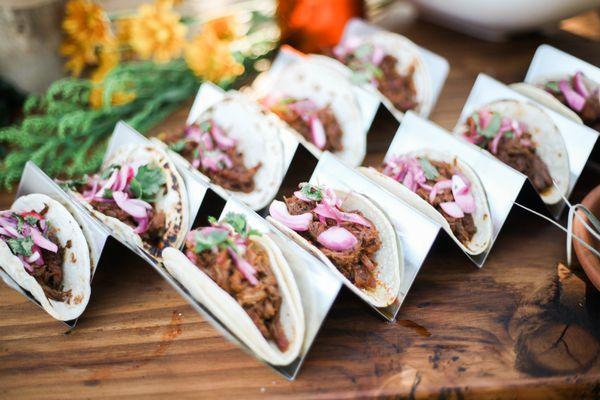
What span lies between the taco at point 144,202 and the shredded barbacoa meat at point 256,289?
52 cm

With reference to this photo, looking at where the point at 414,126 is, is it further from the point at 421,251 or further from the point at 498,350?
the point at 498,350

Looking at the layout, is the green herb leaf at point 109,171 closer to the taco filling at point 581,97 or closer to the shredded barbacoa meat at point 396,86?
the shredded barbacoa meat at point 396,86

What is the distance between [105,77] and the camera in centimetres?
416

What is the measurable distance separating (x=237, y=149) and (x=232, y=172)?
19 centimetres

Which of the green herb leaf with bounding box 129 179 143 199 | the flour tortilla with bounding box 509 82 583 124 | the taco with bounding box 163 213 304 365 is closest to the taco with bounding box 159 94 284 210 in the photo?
the green herb leaf with bounding box 129 179 143 199

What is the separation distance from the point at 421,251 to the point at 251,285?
2.53 feet

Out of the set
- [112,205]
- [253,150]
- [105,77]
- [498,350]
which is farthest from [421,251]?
[105,77]

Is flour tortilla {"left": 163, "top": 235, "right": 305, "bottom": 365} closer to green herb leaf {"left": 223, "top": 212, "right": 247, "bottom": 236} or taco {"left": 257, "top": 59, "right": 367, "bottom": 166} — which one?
green herb leaf {"left": 223, "top": 212, "right": 247, "bottom": 236}

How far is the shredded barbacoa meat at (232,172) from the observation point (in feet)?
11.0

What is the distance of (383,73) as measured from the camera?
3.92 metres

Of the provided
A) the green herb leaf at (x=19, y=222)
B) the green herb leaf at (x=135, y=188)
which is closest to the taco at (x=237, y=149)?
the green herb leaf at (x=135, y=188)

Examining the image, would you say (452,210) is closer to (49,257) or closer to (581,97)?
(581,97)

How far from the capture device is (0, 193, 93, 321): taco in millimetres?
2752

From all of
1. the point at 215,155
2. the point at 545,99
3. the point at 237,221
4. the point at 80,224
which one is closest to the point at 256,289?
the point at 237,221
